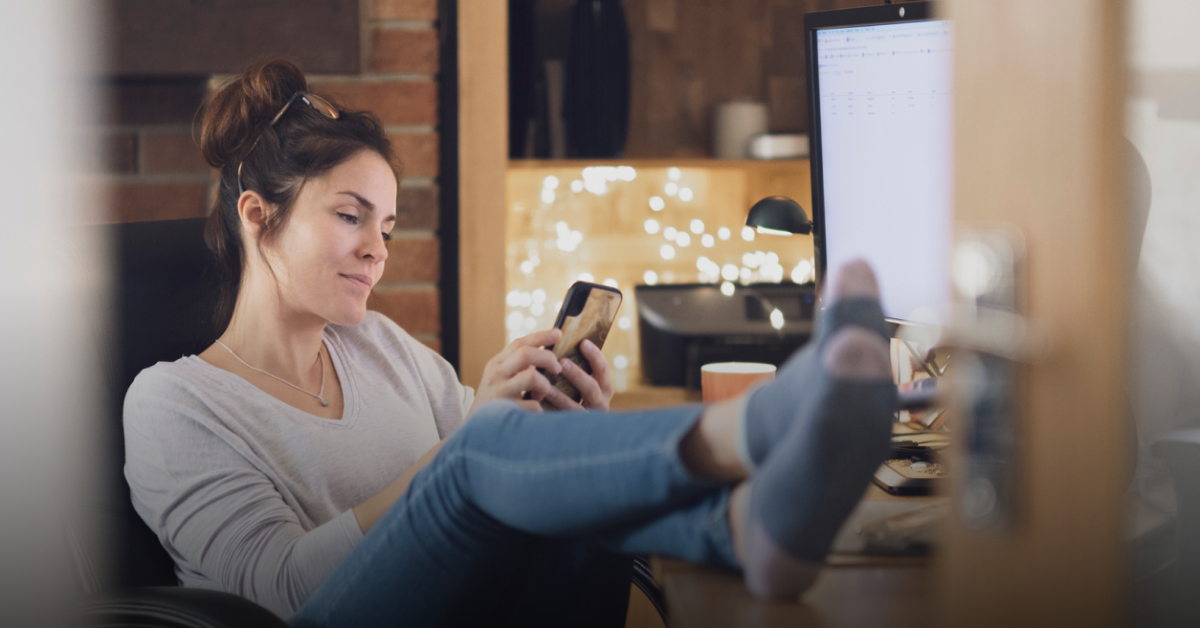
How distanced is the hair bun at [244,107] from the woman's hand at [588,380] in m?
0.60

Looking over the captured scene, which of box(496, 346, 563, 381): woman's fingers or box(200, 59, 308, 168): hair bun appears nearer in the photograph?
box(496, 346, 563, 381): woman's fingers

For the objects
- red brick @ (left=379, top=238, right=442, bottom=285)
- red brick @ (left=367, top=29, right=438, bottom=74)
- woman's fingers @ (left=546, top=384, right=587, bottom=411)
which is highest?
red brick @ (left=367, top=29, right=438, bottom=74)

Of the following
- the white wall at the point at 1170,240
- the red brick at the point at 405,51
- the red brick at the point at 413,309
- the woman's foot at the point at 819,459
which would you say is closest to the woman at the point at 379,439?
the woman's foot at the point at 819,459

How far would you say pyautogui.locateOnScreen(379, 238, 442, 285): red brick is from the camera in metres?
1.48

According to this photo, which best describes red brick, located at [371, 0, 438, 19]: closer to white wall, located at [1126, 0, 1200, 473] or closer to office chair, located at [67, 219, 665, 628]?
office chair, located at [67, 219, 665, 628]

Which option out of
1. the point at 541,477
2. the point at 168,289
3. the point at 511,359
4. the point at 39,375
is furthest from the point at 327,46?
the point at 541,477

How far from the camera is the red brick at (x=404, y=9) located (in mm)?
1451

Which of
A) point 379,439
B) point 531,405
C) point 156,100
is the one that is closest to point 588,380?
point 531,405

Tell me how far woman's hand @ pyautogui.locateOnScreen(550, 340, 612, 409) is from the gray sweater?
0.94 feet

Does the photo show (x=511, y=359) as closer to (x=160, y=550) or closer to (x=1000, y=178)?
(x=160, y=550)

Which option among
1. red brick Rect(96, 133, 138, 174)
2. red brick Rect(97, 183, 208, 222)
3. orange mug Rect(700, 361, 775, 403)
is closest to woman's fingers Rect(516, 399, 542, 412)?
orange mug Rect(700, 361, 775, 403)

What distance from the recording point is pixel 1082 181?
43 centimetres

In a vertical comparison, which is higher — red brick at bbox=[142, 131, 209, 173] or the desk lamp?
red brick at bbox=[142, 131, 209, 173]

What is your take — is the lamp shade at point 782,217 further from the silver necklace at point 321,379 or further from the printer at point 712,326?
the silver necklace at point 321,379
